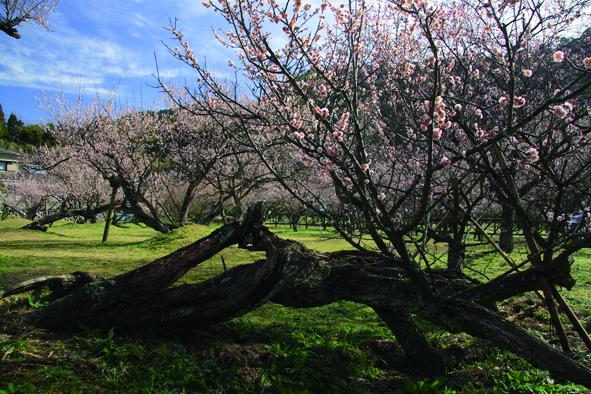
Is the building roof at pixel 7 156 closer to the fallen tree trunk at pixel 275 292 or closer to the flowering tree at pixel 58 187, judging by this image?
the flowering tree at pixel 58 187

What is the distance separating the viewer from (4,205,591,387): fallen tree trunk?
12.6ft

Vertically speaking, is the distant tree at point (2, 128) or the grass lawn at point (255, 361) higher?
the distant tree at point (2, 128)

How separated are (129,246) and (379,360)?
12993mm

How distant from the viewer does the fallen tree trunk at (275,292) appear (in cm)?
385

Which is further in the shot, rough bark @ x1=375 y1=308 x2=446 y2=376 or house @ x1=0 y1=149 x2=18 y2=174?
house @ x1=0 y1=149 x2=18 y2=174

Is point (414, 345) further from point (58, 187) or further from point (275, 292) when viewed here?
point (58, 187)

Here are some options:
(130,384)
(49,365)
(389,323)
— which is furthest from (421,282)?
(49,365)

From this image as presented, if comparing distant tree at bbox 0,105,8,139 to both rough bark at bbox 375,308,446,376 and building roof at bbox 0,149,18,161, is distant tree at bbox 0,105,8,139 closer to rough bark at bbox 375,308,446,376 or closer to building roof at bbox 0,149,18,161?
building roof at bbox 0,149,18,161

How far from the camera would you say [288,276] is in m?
3.93

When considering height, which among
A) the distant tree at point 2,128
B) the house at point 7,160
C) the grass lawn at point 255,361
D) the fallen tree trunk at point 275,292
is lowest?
the grass lawn at point 255,361

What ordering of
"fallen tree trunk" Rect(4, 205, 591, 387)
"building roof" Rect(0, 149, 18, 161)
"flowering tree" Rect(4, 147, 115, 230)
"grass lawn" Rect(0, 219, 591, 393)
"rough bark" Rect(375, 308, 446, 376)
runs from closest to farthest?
"grass lawn" Rect(0, 219, 591, 393), "fallen tree trunk" Rect(4, 205, 591, 387), "rough bark" Rect(375, 308, 446, 376), "flowering tree" Rect(4, 147, 115, 230), "building roof" Rect(0, 149, 18, 161)

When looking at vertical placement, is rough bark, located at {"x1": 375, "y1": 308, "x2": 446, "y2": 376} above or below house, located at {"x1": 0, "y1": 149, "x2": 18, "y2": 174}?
below

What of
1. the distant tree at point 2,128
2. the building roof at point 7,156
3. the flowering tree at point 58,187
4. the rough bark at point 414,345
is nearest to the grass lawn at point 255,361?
the rough bark at point 414,345

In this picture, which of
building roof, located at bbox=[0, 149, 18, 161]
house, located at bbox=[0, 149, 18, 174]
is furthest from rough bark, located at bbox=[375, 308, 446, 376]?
building roof, located at bbox=[0, 149, 18, 161]
